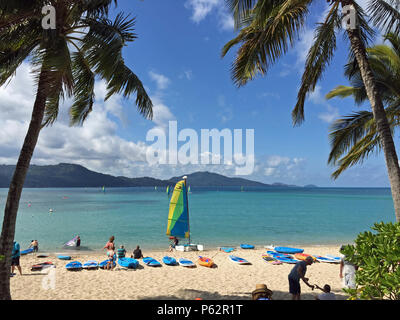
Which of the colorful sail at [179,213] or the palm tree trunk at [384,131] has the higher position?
the palm tree trunk at [384,131]

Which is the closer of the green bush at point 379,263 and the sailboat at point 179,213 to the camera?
the green bush at point 379,263

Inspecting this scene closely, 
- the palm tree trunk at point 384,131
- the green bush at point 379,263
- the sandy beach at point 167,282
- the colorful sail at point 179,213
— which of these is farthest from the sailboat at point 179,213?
the green bush at point 379,263

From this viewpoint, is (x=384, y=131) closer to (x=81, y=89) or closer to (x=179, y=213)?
(x=81, y=89)

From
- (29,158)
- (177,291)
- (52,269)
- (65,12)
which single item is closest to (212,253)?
(177,291)

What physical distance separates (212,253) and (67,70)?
47.8 feet

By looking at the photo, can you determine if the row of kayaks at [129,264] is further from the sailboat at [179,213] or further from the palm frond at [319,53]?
the palm frond at [319,53]

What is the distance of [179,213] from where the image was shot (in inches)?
734

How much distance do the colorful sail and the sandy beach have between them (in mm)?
6026

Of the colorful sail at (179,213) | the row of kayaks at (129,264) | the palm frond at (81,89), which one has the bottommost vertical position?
the row of kayaks at (129,264)

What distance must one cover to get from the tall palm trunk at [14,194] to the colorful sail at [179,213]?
43.7 feet

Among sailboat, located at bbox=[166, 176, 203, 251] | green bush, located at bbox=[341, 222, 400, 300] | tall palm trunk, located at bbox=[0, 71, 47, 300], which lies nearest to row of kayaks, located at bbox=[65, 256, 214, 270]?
sailboat, located at bbox=[166, 176, 203, 251]

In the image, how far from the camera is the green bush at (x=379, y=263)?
264 centimetres

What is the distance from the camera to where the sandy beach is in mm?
8086

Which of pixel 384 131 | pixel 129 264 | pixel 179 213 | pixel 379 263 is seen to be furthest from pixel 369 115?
pixel 179 213
